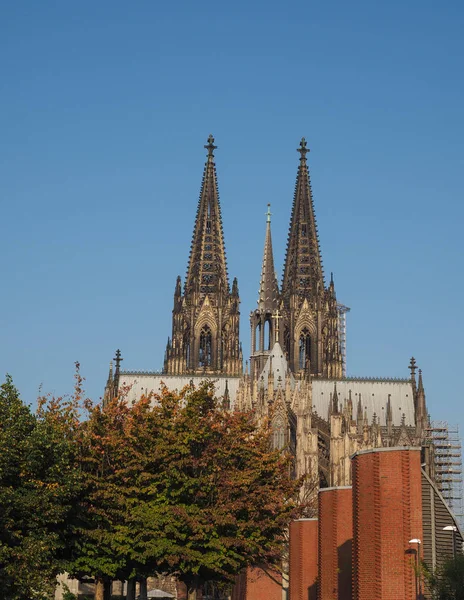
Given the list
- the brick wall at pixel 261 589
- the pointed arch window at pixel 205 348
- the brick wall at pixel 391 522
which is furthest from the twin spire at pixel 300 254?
the brick wall at pixel 391 522

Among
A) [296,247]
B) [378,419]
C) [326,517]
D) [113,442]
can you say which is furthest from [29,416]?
[296,247]

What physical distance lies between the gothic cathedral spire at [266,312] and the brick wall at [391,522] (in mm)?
70740

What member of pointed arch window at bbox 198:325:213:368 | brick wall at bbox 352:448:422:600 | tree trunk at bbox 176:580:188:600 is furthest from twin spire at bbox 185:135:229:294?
brick wall at bbox 352:448:422:600

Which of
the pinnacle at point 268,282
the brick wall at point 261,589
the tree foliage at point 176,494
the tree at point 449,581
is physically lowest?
the tree at point 449,581

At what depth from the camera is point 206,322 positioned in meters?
118

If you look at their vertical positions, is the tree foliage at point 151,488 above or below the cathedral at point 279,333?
below

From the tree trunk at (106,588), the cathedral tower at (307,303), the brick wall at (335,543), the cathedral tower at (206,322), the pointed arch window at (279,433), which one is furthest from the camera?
the cathedral tower at (307,303)

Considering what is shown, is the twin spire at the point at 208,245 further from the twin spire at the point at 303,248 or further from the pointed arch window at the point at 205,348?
the twin spire at the point at 303,248

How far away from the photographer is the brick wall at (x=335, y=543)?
38156 millimetres

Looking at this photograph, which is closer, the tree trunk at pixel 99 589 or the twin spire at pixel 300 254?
the tree trunk at pixel 99 589

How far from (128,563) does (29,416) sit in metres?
8.21

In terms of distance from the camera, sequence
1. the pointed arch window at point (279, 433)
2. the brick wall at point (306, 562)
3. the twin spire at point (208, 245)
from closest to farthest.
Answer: the brick wall at point (306, 562) → the pointed arch window at point (279, 433) → the twin spire at point (208, 245)

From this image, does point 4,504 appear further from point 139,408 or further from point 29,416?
point 139,408

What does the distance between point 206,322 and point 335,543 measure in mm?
79135
